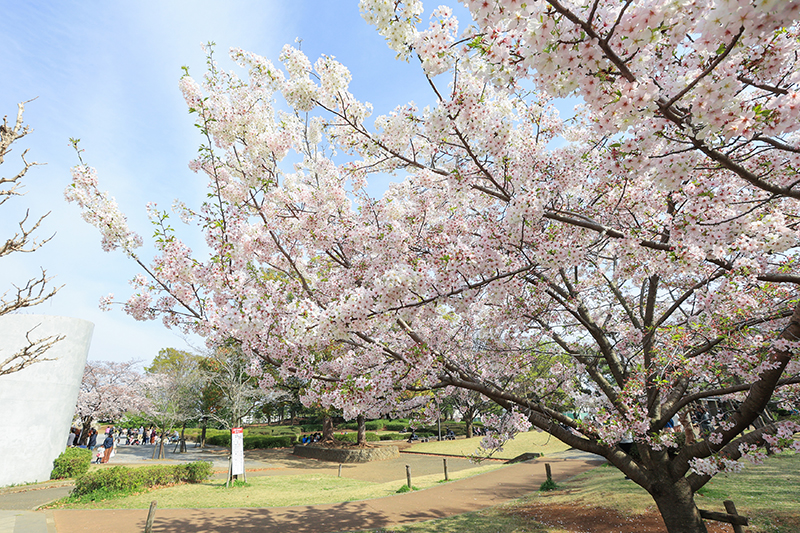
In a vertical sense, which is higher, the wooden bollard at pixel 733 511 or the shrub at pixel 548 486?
the wooden bollard at pixel 733 511

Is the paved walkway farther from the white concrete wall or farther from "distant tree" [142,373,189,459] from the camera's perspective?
"distant tree" [142,373,189,459]

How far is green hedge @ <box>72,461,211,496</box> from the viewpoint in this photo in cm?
1124

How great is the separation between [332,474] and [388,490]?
5329mm

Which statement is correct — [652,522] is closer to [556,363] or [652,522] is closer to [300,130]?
[556,363]

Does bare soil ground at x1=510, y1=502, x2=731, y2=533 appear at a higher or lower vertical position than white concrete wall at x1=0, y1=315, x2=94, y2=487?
lower

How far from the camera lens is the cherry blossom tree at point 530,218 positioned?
8.96 feet

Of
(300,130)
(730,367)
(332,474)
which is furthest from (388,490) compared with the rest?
(300,130)

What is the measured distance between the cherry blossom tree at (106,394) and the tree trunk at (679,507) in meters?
30.7

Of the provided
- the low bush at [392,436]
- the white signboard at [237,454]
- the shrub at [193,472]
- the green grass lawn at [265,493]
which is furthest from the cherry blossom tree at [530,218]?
the low bush at [392,436]

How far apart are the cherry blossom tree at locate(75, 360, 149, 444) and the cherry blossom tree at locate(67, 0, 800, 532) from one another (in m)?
27.1

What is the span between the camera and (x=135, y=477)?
40.4 ft

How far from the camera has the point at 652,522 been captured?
25.4ft

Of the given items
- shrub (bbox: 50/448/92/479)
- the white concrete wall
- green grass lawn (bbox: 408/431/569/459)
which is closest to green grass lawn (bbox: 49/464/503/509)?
shrub (bbox: 50/448/92/479)

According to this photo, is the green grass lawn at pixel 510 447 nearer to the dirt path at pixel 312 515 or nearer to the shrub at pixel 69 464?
the dirt path at pixel 312 515
